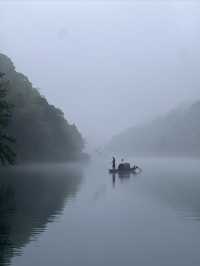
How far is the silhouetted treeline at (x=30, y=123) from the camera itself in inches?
4525

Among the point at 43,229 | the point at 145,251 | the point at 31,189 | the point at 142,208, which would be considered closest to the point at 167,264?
the point at 145,251

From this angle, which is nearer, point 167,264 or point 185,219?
point 167,264

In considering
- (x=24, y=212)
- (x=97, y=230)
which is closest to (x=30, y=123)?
(x=24, y=212)

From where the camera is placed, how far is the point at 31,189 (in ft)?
177

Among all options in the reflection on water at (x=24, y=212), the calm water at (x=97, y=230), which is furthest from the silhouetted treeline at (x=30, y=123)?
the calm water at (x=97, y=230)

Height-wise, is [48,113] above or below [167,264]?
above

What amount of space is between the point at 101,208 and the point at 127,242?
14.1 m

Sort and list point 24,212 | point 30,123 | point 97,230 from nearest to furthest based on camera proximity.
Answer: point 97,230, point 24,212, point 30,123

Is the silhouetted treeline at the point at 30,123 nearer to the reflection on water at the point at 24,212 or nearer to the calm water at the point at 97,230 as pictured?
the reflection on water at the point at 24,212

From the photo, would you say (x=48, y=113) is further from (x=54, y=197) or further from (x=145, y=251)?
(x=145, y=251)

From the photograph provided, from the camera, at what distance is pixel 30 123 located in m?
121

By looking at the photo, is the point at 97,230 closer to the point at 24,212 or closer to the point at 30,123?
the point at 24,212

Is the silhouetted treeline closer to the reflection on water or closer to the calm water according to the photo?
the reflection on water

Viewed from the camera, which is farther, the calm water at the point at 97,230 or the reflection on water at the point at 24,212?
the reflection on water at the point at 24,212
